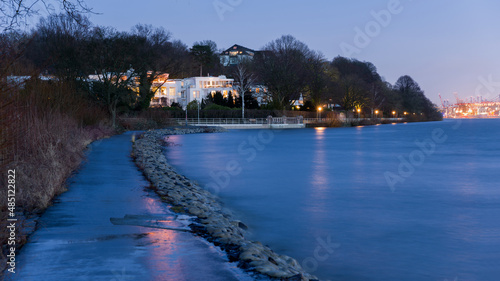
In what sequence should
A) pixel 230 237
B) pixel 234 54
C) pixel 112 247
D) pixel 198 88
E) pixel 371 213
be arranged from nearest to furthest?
pixel 112 247 < pixel 230 237 < pixel 371 213 < pixel 198 88 < pixel 234 54

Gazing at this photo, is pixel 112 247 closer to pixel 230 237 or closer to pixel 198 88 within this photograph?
pixel 230 237

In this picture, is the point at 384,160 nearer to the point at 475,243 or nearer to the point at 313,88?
the point at 475,243

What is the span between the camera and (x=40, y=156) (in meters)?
13.0

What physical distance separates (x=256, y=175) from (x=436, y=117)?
615ft

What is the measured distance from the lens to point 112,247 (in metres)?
7.79

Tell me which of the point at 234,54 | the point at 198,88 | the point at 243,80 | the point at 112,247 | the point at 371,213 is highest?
the point at 234,54

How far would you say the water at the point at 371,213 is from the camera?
32.1ft

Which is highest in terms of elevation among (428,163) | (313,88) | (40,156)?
(313,88)

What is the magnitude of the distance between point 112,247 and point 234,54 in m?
177

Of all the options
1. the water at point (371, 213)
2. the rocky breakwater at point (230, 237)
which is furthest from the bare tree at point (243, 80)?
the rocky breakwater at point (230, 237)

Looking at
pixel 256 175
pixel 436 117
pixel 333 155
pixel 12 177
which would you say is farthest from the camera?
pixel 436 117

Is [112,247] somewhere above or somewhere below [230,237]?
above

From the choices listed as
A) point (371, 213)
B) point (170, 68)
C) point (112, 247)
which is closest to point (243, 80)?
point (170, 68)

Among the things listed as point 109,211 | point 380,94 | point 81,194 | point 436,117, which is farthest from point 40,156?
point 436,117
